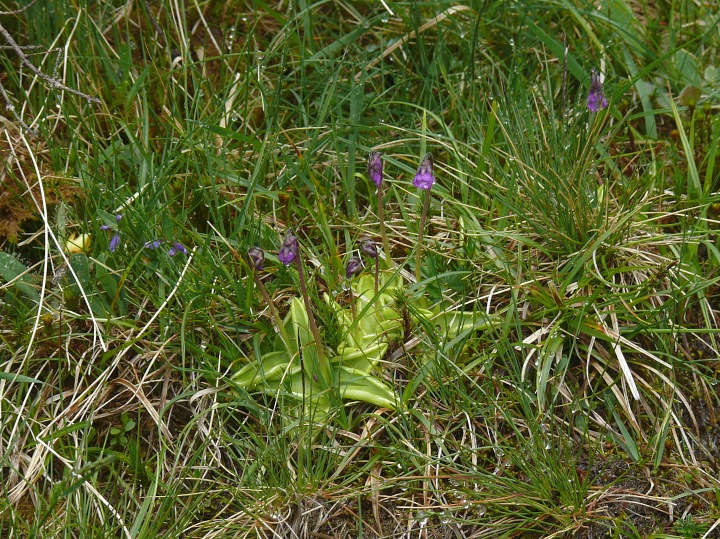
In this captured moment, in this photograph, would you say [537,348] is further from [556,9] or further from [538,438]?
[556,9]

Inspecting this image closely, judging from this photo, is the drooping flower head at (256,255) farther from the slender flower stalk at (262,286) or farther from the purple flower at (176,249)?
the purple flower at (176,249)

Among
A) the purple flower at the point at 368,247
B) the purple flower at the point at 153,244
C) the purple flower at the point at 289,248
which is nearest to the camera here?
the purple flower at the point at 289,248

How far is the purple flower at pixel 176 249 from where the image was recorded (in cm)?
244

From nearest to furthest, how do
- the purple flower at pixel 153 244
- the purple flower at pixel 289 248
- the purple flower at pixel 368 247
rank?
the purple flower at pixel 289 248 → the purple flower at pixel 368 247 → the purple flower at pixel 153 244

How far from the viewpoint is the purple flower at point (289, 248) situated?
2.02m

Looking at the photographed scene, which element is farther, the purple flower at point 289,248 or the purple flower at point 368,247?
the purple flower at point 368,247

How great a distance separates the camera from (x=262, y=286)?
83.5 inches

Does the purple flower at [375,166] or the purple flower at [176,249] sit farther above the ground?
the purple flower at [375,166]

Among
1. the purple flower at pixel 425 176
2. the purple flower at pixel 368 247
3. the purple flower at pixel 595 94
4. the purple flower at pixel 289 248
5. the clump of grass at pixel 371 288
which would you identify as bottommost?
the clump of grass at pixel 371 288


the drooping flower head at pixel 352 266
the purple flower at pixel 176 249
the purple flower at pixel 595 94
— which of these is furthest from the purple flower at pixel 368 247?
the purple flower at pixel 595 94

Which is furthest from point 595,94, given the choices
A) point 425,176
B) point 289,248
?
point 289,248

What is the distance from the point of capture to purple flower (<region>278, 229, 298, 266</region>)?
2.02m

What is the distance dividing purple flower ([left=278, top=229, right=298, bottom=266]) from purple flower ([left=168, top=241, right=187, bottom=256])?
1.71ft

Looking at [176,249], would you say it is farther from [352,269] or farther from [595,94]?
[595,94]
